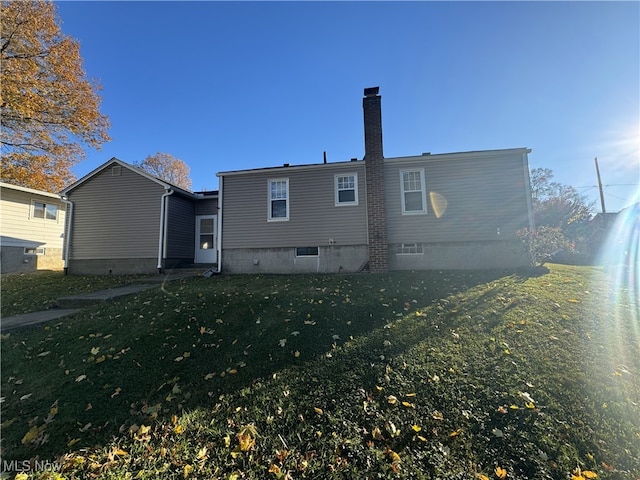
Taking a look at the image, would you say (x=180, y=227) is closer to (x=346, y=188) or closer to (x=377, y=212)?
(x=346, y=188)

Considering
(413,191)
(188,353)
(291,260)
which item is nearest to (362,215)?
(413,191)

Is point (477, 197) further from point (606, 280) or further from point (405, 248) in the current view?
point (606, 280)

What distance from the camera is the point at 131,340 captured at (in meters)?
5.21

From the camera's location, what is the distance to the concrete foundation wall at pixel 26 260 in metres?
15.6

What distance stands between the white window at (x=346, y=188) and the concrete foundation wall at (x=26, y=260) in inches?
688

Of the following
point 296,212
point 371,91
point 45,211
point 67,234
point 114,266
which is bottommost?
point 114,266

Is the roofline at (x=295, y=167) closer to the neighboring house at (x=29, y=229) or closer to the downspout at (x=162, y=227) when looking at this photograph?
the downspout at (x=162, y=227)

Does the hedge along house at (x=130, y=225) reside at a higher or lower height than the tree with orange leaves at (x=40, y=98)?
lower

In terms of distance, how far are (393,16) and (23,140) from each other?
21037mm

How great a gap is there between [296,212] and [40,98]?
16.1 metres

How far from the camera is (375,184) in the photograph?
11.2 metres

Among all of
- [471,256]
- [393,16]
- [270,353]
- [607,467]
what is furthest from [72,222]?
[607,467]

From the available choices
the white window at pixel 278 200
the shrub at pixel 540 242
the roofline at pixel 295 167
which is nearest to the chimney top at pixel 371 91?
the roofline at pixel 295 167

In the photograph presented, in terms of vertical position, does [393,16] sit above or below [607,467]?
above
